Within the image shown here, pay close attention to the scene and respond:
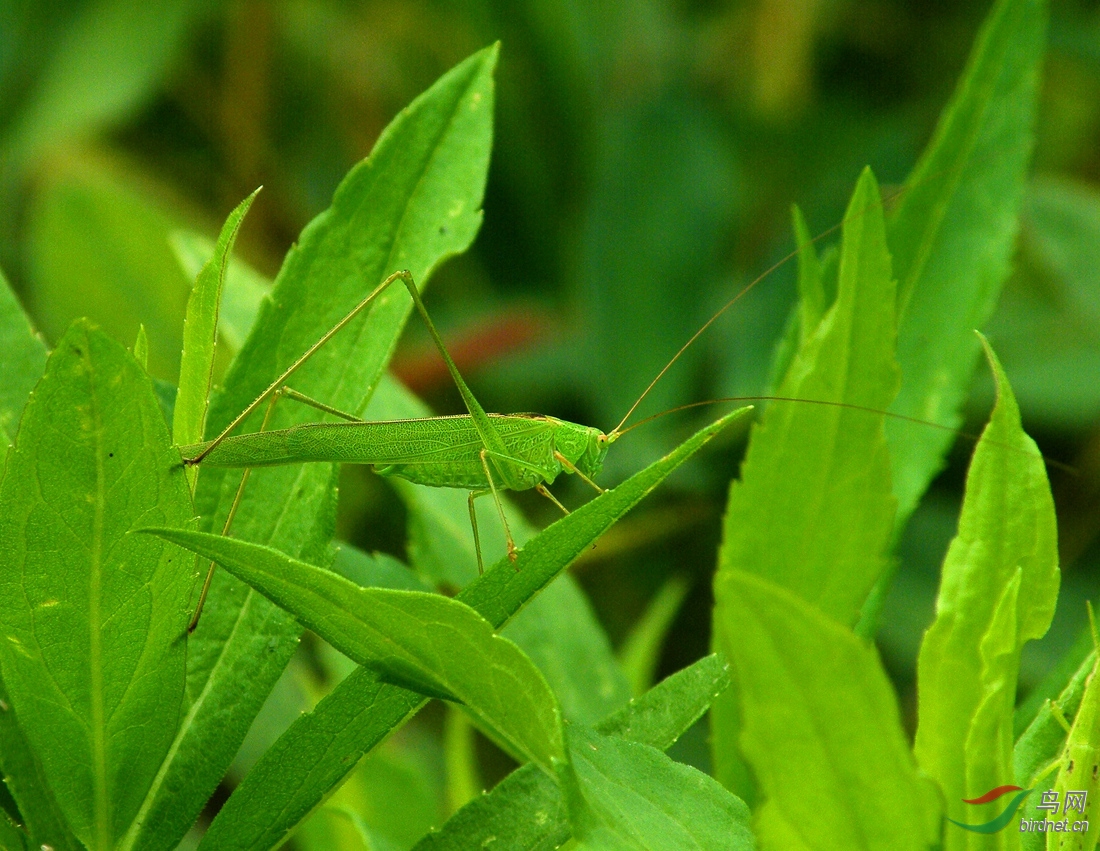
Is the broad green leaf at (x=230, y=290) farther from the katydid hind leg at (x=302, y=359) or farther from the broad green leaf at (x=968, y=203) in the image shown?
the broad green leaf at (x=968, y=203)

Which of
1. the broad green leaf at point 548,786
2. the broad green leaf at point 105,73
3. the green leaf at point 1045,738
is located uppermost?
the broad green leaf at point 105,73

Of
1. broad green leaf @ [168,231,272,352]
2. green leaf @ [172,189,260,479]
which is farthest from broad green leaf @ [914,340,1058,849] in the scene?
broad green leaf @ [168,231,272,352]

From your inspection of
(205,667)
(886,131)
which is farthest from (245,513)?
(886,131)

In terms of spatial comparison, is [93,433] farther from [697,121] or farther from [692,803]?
[697,121]

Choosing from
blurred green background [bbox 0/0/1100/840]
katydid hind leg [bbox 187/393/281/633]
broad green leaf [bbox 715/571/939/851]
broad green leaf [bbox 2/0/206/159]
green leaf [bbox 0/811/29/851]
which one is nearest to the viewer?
broad green leaf [bbox 715/571/939/851]

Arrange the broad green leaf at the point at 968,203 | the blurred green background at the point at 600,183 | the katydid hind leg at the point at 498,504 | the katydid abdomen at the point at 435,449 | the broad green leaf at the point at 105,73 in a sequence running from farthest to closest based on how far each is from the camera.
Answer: the broad green leaf at the point at 105,73 → the blurred green background at the point at 600,183 → the katydid hind leg at the point at 498,504 → the broad green leaf at the point at 968,203 → the katydid abdomen at the point at 435,449

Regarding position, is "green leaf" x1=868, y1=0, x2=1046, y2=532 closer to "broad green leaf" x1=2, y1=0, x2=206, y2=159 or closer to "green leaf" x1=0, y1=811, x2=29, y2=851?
"green leaf" x1=0, y1=811, x2=29, y2=851

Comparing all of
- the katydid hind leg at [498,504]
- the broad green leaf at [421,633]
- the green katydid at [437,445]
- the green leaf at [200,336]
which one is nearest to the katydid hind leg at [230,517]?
the green katydid at [437,445]
